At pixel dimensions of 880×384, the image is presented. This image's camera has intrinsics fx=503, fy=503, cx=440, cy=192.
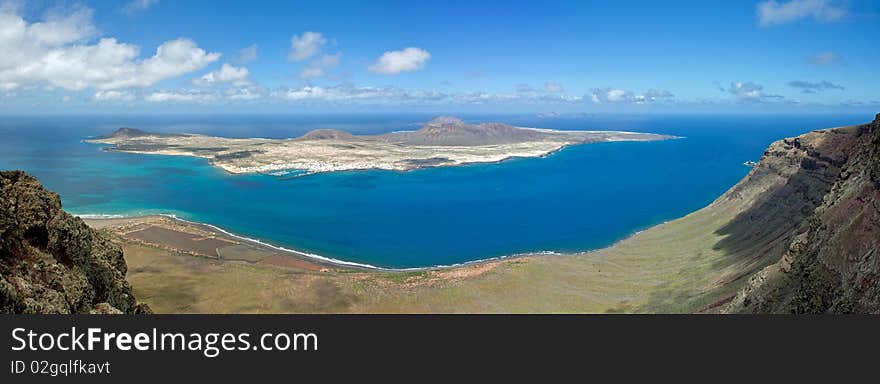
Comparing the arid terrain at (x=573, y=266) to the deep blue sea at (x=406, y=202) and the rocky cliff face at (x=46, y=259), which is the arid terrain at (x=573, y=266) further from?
the deep blue sea at (x=406, y=202)

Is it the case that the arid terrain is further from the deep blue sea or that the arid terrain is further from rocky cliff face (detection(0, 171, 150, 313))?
the deep blue sea

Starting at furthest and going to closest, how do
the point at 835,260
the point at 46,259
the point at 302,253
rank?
1. the point at 302,253
2. the point at 835,260
3. the point at 46,259

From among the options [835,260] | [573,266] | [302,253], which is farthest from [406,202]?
[835,260]

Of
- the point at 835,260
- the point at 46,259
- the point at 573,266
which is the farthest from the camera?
the point at 573,266

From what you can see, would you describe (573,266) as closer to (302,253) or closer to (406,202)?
(302,253)

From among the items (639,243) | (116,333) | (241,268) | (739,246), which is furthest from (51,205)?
(639,243)

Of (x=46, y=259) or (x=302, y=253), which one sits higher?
(x=46, y=259)

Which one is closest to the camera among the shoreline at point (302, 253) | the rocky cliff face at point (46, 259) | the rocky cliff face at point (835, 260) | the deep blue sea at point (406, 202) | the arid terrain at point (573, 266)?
the rocky cliff face at point (46, 259)

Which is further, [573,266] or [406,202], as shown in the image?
[406,202]

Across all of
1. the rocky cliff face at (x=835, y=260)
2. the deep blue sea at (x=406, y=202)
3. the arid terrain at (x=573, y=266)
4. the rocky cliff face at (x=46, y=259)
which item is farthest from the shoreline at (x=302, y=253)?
the rocky cliff face at (x=46, y=259)
